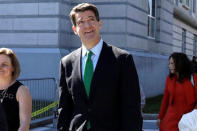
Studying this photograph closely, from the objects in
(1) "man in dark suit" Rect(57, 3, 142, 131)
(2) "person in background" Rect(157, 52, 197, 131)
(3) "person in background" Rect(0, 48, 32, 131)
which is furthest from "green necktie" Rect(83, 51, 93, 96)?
(2) "person in background" Rect(157, 52, 197, 131)

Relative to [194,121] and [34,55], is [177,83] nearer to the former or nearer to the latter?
[194,121]

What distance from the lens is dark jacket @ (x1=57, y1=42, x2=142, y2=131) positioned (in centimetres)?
299

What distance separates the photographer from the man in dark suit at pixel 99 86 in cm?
299

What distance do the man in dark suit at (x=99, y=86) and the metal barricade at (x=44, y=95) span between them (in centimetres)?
697

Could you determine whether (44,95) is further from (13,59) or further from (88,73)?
(88,73)

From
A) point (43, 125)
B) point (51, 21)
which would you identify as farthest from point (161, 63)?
point (43, 125)

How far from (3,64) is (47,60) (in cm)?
952

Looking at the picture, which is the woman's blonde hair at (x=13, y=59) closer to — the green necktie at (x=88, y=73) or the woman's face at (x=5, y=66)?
the woman's face at (x=5, y=66)

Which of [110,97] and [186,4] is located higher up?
[186,4]

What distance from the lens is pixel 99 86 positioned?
3.00 m

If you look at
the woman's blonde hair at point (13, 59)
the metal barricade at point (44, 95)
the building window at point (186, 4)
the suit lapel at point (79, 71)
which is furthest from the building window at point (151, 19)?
the suit lapel at point (79, 71)

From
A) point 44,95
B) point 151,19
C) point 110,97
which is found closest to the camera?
point 110,97

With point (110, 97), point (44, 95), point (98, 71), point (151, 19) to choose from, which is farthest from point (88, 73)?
point (151, 19)

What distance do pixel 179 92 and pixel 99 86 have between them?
293 centimetres
